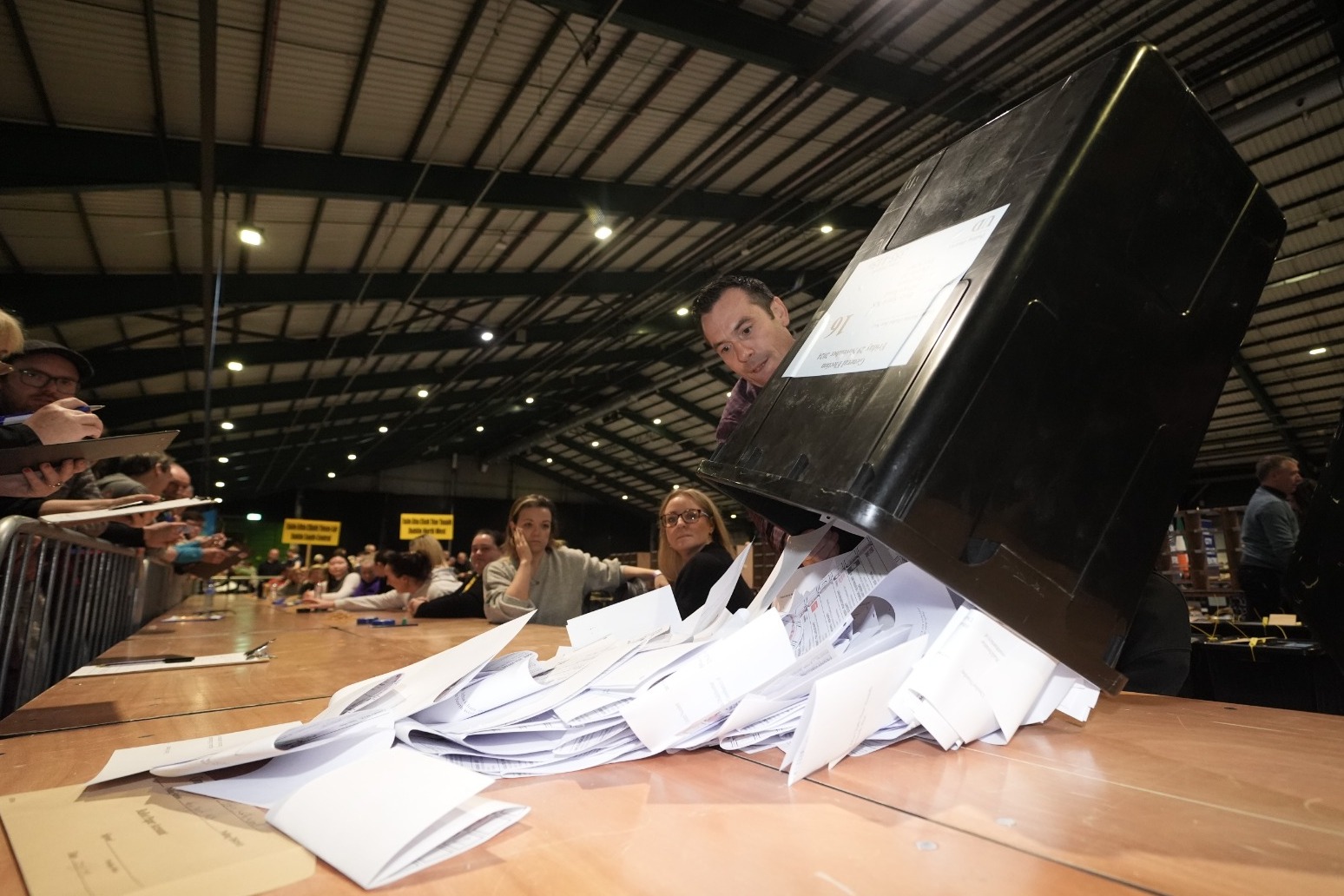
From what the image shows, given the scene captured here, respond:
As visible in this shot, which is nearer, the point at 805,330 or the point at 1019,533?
the point at 1019,533

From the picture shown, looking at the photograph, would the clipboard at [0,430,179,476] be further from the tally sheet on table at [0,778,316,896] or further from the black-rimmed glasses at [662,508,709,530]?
the black-rimmed glasses at [662,508,709,530]

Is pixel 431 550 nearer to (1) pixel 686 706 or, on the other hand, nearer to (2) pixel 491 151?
(2) pixel 491 151

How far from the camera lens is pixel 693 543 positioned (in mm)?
2848

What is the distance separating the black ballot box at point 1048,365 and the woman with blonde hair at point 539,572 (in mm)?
2344

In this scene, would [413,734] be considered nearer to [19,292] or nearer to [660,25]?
[660,25]

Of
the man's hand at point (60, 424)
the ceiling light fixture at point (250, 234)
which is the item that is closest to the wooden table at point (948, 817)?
the man's hand at point (60, 424)

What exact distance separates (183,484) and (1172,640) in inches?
198

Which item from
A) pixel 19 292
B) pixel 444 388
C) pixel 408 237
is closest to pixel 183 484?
pixel 19 292

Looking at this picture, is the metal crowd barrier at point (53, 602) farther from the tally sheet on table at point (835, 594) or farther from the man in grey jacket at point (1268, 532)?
the man in grey jacket at point (1268, 532)

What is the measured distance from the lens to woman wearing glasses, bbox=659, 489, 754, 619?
2447mm

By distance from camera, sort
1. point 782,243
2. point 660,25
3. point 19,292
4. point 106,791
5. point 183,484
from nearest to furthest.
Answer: point 106,791, point 660,25, point 183,484, point 19,292, point 782,243

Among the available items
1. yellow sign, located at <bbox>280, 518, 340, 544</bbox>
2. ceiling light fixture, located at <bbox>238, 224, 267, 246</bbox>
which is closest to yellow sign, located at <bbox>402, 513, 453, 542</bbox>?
yellow sign, located at <bbox>280, 518, 340, 544</bbox>

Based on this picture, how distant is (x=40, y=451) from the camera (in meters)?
1.06

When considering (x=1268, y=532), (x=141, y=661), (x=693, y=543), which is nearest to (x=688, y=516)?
(x=693, y=543)
